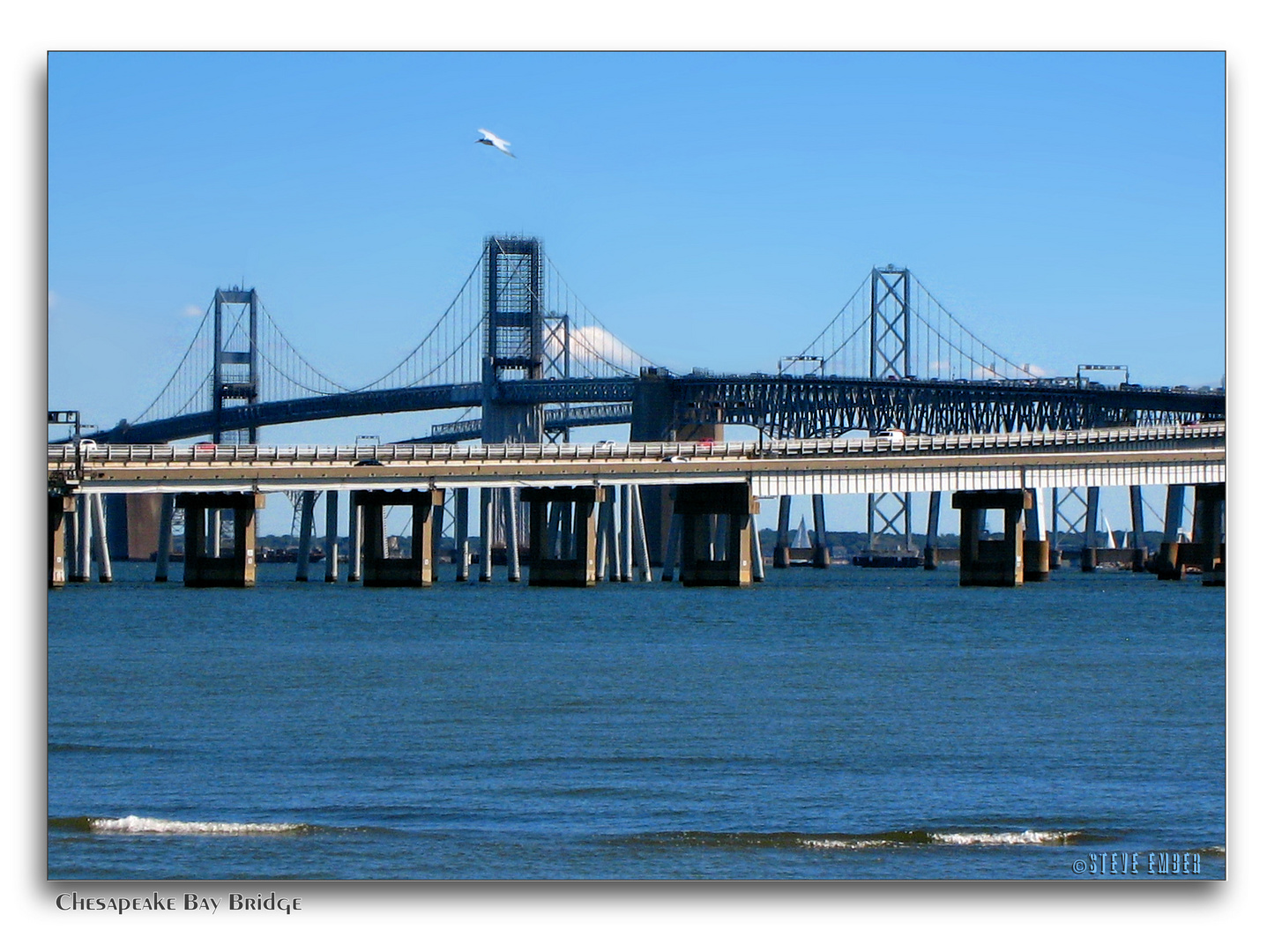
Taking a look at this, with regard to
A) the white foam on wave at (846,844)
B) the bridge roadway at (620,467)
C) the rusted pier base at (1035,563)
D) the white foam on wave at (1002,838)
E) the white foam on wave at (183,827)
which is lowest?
the white foam on wave at (846,844)

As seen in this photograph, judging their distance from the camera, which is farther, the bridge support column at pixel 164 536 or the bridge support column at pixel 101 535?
the bridge support column at pixel 164 536

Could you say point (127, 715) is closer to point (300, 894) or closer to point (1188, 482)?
point (300, 894)

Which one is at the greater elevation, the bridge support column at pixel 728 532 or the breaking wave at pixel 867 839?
the bridge support column at pixel 728 532

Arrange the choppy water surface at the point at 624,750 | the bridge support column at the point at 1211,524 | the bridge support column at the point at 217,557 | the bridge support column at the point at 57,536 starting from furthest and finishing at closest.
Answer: the bridge support column at the point at 1211,524
the bridge support column at the point at 217,557
the bridge support column at the point at 57,536
the choppy water surface at the point at 624,750

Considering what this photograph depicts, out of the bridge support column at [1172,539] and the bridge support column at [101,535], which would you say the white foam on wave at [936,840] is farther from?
the bridge support column at [1172,539]

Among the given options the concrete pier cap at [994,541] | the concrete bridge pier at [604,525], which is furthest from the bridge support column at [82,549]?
the concrete pier cap at [994,541]
